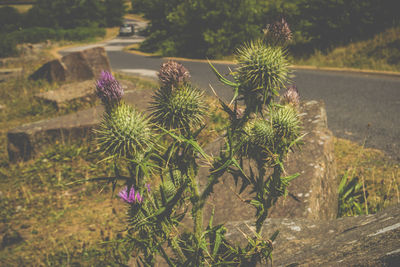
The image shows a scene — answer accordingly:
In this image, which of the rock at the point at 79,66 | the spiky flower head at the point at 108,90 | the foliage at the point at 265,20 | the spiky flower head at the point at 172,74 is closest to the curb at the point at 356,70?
the foliage at the point at 265,20

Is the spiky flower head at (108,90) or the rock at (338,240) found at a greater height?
the spiky flower head at (108,90)

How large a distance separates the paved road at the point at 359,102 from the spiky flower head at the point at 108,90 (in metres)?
1.90

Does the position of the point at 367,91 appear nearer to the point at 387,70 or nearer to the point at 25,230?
the point at 387,70

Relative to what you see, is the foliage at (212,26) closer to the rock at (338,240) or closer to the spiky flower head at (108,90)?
→ the rock at (338,240)

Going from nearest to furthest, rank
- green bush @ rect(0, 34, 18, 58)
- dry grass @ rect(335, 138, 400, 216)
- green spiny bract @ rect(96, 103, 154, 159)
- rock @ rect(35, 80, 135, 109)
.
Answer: green spiny bract @ rect(96, 103, 154, 159), dry grass @ rect(335, 138, 400, 216), rock @ rect(35, 80, 135, 109), green bush @ rect(0, 34, 18, 58)

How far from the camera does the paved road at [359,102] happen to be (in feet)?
19.2

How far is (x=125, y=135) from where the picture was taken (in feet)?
6.31

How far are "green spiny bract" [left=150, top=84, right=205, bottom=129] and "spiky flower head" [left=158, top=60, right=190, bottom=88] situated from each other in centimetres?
4

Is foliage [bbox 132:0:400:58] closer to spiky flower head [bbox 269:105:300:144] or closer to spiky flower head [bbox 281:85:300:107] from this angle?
spiky flower head [bbox 281:85:300:107]

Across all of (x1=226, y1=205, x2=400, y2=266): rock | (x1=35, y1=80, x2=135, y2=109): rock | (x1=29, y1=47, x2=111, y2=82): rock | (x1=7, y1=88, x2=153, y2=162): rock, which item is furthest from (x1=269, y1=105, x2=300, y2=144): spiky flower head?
(x1=29, y1=47, x2=111, y2=82): rock

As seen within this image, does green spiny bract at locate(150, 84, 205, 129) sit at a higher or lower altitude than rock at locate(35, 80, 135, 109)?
higher

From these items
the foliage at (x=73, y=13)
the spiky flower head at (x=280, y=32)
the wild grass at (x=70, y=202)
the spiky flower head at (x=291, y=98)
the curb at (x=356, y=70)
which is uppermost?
the foliage at (x=73, y=13)

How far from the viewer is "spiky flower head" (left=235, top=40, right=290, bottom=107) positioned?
5.57 ft

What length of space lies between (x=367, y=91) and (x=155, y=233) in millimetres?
9402
